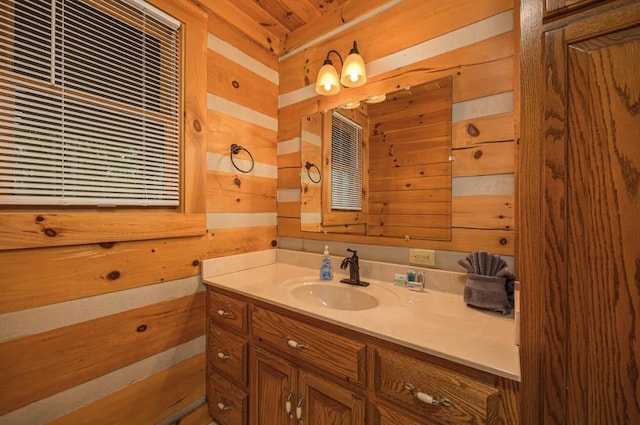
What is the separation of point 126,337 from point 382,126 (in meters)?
1.66

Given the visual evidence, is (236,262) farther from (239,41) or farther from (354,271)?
(239,41)

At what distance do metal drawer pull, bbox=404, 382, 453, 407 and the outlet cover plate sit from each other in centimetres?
64

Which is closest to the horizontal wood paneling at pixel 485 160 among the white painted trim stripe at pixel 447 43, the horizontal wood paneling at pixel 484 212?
the horizontal wood paneling at pixel 484 212

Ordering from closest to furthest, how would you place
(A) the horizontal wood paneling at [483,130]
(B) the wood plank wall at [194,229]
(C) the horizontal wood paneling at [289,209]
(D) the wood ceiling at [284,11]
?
(B) the wood plank wall at [194,229]
(A) the horizontal wood paneling at [483,130]
(D) the wood ceiling at [284,11]
(C) the horizontal wood paneling at [289,209]

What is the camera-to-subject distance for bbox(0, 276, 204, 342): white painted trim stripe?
0.97 m

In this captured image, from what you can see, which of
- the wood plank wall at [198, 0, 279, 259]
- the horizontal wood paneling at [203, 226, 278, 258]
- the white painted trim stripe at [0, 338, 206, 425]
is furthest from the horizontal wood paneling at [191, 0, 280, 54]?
the white painted trim stripe at [0, 338, 206, 425]

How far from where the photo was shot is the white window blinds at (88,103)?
0.97 meters

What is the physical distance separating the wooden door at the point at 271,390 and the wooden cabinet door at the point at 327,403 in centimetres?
6

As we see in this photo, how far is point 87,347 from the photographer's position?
1122 mm

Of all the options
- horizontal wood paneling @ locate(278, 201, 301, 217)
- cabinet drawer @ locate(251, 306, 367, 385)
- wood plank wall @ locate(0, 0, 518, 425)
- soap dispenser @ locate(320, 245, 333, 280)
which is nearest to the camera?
cabinet drawer @ locate(251, 306, 367, 385)

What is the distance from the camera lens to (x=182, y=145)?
1.43m

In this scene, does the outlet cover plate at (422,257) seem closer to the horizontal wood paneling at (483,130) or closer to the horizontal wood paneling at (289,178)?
the horizontal wood paneling at (483,130)

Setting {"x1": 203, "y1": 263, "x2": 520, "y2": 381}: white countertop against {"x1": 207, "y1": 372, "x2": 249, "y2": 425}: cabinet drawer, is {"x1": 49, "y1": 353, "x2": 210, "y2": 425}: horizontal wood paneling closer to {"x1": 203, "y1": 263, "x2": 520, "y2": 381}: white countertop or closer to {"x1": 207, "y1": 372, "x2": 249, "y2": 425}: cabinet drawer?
{"x1": 207, "y1": 372, "x2": 249, "y2": 425}: cabinet drawer

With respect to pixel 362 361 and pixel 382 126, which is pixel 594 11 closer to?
pixel 382 126
